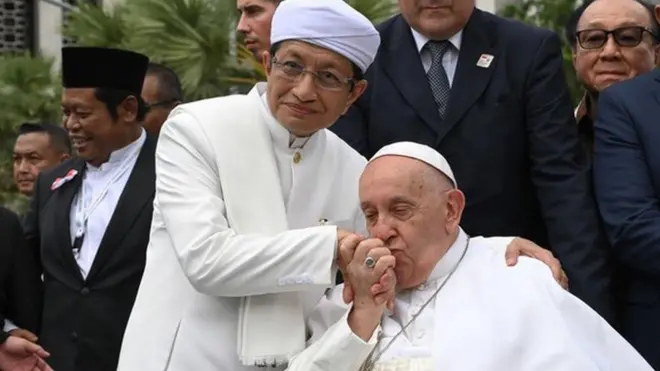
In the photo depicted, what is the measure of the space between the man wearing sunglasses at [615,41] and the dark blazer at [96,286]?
5.94 ft

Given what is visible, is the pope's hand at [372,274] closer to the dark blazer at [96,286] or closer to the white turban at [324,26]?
the white turban at [324,26]

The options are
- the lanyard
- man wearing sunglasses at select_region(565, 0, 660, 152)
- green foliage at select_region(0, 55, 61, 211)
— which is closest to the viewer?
man wearing sunglasses at select_region(565, 0, 660, 152)

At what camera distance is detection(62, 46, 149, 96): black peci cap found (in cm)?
606

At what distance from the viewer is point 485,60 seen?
4922 millimetres

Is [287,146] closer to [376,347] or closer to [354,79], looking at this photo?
[354,79]

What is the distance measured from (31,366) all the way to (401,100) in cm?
173

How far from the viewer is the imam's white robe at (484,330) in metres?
3.98

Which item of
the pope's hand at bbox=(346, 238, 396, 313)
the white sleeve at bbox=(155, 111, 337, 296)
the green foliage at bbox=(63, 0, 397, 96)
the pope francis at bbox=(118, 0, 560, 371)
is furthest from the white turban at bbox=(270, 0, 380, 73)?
the green foliage at bbox=(63, 0, 397, 96)

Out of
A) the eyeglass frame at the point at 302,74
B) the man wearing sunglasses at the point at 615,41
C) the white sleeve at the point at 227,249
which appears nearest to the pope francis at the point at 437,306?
the white sleeve at the point at 227,249

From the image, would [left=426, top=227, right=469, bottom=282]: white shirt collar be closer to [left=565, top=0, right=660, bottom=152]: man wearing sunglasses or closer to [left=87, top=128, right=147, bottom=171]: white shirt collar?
[left=565, top=0, right=660, bottom=152]: man wearing sunglasses

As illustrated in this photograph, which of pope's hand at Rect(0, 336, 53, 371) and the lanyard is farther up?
the lanyard

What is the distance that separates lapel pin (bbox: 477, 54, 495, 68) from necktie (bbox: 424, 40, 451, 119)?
0.13 m

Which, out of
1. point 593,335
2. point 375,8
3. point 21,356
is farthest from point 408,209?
point 375,8

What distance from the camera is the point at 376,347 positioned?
414cm
